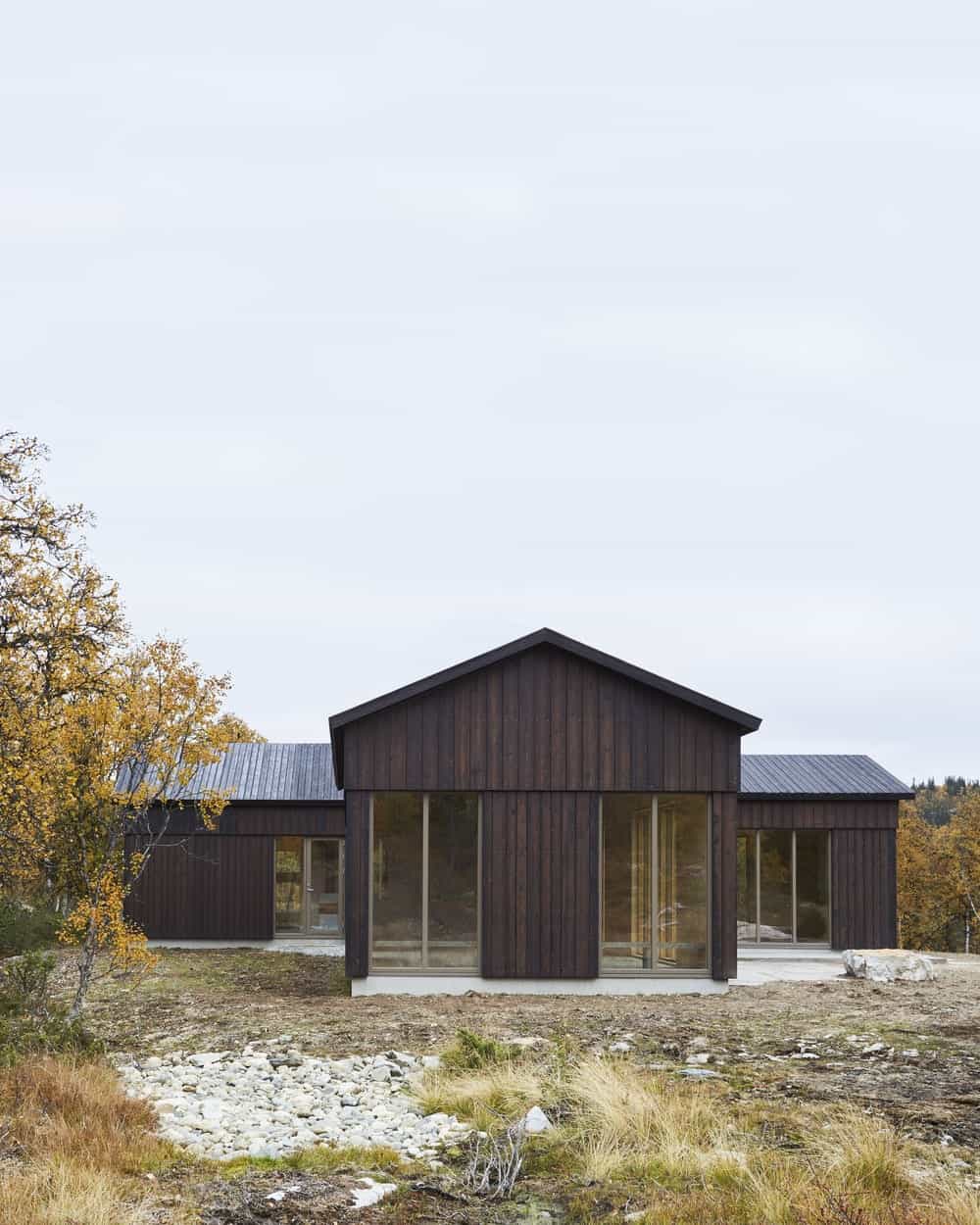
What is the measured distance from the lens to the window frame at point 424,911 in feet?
57.1

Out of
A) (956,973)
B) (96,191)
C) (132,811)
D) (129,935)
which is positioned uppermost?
(96,191)

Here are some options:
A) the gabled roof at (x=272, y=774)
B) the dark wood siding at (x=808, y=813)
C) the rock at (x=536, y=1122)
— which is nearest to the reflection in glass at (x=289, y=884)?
the gabled roof at (x=272, y=774)

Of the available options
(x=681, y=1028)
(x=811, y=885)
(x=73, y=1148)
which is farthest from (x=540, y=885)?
(x=73, y=1148)

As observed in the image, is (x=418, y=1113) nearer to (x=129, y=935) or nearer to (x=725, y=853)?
(x=129, y=935)

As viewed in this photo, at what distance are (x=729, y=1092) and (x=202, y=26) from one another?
34.6 ft

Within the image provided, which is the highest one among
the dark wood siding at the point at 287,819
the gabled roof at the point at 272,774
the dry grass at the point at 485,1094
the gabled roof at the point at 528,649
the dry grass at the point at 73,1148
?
the gabled roof at the point at 528,649

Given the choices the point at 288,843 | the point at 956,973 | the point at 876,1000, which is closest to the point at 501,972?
the point at 876,1000

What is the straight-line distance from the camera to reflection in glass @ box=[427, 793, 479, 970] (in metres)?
17.5

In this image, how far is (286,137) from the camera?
1523cm

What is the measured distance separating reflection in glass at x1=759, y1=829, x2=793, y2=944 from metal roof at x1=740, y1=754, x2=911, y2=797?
932mm

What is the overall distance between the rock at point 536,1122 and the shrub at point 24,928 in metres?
10.8

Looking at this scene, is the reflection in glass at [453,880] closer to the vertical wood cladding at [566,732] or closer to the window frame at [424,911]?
the window frame at [424,911]

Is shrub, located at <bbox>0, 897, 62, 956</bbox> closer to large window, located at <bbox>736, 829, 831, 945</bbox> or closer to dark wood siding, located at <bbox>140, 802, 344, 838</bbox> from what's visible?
dark wood siding, located at <bbox>140, 802, 344, 838</bbox>

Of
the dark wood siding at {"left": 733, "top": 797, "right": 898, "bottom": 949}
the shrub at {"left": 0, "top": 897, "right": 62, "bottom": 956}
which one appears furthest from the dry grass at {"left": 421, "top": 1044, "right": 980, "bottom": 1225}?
the dark wood siding at {"left": 733, "top": 797, "right": 898, "bottom": 949}
